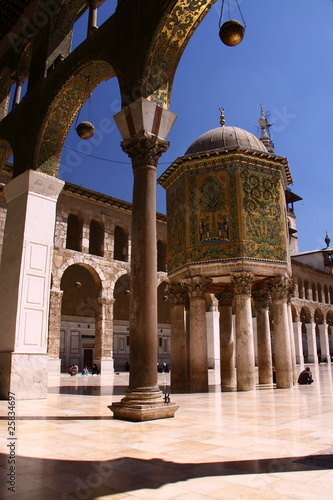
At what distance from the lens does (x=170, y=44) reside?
6.54 meters

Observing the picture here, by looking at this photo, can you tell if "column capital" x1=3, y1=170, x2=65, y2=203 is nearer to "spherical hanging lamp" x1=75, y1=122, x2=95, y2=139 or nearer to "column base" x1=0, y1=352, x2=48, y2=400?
"spherical hanging lamp" x1=75, y1=122, x2=95, y2=139

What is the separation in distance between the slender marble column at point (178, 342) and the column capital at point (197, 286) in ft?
1.61

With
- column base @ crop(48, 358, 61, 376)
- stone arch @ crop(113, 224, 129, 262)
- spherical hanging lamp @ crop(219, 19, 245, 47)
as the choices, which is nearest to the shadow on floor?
spherical hanging lamp @ crop(219, 19, 245, 47)

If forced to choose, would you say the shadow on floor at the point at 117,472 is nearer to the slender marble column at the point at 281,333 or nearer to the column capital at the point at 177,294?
the slender marble column at the point at 281,333

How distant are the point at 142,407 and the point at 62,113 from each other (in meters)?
6.63

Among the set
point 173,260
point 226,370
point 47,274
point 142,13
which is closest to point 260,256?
point 173,260

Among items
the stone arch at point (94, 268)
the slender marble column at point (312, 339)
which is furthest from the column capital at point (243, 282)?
the slender marble column at point (312, 339)

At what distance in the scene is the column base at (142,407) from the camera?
528cm

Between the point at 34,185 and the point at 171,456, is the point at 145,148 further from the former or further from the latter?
the point at 171,456

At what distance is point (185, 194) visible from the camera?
11.5 metres

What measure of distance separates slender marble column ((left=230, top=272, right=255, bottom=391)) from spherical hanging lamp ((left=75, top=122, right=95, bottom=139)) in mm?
4910

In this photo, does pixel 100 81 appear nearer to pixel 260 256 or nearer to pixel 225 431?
pixel 260 256

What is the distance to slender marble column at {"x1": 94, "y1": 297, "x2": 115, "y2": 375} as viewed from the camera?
67.8ft

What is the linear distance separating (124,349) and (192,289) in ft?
57.9
